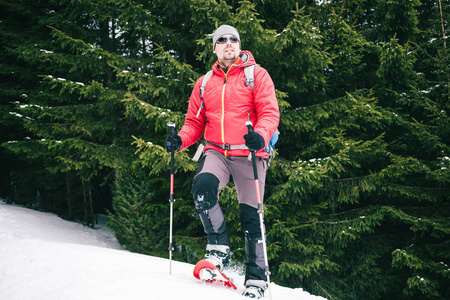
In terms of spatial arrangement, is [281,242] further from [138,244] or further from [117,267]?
[117,267]

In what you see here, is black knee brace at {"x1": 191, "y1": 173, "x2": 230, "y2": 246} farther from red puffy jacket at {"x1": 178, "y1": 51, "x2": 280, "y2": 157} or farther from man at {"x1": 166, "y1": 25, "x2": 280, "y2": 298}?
red puffy jacket at {"x1": 178, "y1": 51, "x2": 280, "y2": 157}

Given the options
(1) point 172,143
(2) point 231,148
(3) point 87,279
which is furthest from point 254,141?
(3) point 87,279

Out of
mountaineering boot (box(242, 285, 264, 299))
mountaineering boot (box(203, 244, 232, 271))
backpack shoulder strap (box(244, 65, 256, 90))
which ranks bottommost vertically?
mountaineering boot (box(242, 285, 264, 299))

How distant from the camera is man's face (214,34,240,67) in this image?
10.3 ft

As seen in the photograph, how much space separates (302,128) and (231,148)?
14.7 feet

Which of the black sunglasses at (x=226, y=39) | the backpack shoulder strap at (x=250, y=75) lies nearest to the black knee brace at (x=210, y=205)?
the backpack shoulder strap at (x=250, y=75)

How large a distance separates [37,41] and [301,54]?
25.8 feet

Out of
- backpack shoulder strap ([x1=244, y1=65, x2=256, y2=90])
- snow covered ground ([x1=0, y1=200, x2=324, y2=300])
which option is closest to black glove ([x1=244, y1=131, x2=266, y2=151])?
backpack shoulder strap ([x1=244, y1=65, x2=256, y2=90])

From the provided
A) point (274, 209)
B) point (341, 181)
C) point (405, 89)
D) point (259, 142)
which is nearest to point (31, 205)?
point (274, 209)

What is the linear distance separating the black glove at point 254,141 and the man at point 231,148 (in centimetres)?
22

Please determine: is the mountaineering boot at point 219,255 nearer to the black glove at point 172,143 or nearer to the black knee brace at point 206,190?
the black knee brace at point 206,190

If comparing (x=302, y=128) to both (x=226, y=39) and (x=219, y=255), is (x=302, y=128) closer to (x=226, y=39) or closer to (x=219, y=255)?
(x=226, y=39)

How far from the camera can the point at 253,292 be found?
109 inches

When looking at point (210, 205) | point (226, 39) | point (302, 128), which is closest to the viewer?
point (210, 205)
